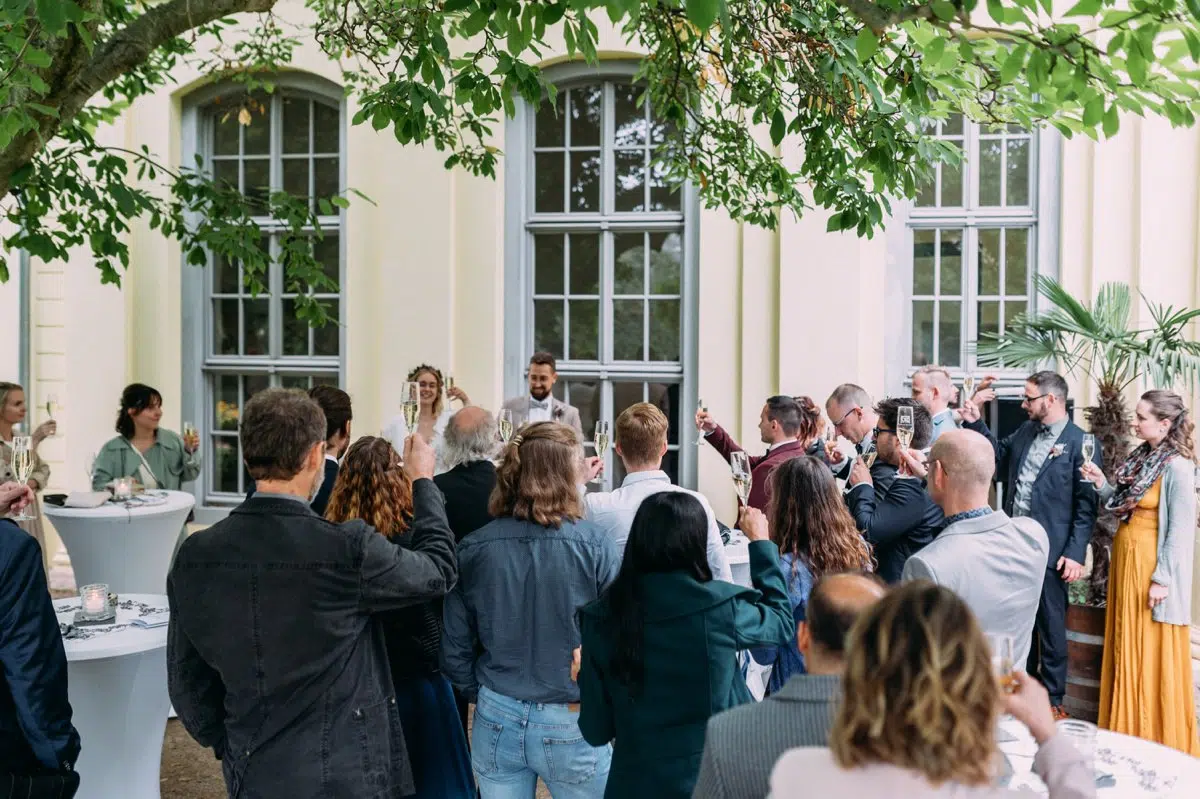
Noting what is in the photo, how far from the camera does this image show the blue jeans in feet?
8.96

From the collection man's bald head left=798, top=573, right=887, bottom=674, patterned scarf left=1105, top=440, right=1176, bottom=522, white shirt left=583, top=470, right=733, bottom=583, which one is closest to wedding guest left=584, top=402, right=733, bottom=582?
white shirt left=583, top=470, right=733, bottom=583

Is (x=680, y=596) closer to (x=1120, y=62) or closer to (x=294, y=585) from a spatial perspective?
(x=294, y=585)

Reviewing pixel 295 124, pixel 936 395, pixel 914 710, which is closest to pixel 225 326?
pixel 295 124

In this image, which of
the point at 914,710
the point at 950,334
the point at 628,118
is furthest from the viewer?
the point at 628,118

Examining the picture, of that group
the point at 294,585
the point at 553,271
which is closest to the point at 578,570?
the point at 294,585

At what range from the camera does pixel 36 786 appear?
2.62m

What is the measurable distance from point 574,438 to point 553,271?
15.5 feet

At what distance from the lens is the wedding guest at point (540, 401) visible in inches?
258

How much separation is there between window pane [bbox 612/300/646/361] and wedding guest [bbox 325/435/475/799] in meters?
4.49

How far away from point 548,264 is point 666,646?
552 cm

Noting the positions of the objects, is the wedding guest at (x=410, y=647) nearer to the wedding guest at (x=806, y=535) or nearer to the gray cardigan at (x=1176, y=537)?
the wedding guest at (x=806, y=535)

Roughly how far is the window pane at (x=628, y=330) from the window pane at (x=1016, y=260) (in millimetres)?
2523

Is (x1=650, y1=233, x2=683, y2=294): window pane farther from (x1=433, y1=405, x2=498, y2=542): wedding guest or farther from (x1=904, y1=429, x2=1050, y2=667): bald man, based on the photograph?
(x1=904, y1=429, x2=1050, y2=667): bald man

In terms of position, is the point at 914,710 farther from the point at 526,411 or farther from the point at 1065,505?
the point at 526,411
